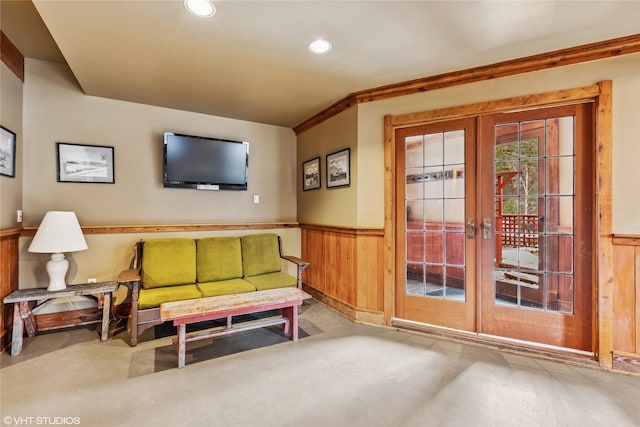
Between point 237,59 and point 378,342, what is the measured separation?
279 cm

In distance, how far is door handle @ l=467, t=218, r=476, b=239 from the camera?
2727 mm

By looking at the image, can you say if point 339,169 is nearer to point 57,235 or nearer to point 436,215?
point 436,215

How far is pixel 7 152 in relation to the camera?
2.57 metres

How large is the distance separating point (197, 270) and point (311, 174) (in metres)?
1.92

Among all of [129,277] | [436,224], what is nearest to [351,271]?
[436,224]

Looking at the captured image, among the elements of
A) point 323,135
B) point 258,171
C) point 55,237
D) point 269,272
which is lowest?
point 269,272

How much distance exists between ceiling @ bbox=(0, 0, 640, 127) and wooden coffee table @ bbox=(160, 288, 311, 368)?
2069 millimetres

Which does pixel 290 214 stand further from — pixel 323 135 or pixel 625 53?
pixel 625 53

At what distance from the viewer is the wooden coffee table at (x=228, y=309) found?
2250 millimetres

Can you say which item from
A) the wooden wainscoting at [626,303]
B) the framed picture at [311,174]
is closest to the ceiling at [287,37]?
the framed picture at [311,174]

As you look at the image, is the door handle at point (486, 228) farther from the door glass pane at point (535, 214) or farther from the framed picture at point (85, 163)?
the framed picture at point (85, 163)

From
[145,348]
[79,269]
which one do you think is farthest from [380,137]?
[79,269]

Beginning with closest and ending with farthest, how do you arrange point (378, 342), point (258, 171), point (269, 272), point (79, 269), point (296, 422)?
point (296, 422), point (378, 342), point (79, 269), point (269, 272), point (258, 171)

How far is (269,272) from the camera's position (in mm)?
3584
